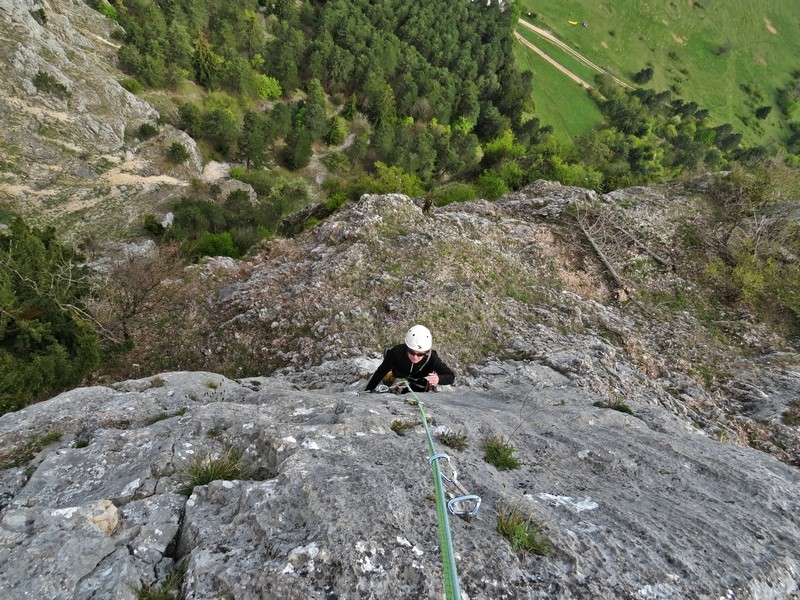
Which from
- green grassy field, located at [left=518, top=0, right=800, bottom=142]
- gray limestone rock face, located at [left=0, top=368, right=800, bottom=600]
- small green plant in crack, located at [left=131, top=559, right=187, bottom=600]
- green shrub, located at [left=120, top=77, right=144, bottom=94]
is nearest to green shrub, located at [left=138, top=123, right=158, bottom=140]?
green shrub, located at [left=120, top=77, right=144, bottom=94]

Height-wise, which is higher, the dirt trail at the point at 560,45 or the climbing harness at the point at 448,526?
the dirt trail at the point at 560,45

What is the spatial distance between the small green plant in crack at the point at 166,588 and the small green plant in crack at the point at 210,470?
125 cm

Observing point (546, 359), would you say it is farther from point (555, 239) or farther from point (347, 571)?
point (347, 571)

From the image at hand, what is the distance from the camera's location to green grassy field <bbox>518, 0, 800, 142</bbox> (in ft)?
380

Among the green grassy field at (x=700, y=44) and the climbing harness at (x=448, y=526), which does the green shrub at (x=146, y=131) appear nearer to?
the climbing harness at (x=448, y=526)

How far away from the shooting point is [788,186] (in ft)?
74.5

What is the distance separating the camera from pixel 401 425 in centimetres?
705

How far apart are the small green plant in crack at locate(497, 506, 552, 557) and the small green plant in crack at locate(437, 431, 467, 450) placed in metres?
2.05

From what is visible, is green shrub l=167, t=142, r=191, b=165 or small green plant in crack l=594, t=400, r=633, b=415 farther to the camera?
green shrub l=167, t=142, r=191, b=165

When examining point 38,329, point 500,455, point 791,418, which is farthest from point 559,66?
point 500,455

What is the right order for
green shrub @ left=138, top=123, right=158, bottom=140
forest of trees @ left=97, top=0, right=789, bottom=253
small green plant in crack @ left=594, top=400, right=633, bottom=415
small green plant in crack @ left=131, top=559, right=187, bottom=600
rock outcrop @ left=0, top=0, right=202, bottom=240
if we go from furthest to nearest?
forest of trees @ left=97, top=0, right=789, bottom=253 → green shrub @ left=138, top=123, right=158, bottom=140 → rock outcrop @ left=0, top=0, right=202, bottom=240 → small green plant in crack @ left=594, top=400, right=633, bottom=415 → small green plant in crack @ left=131, top=559, right=187, bottom=600

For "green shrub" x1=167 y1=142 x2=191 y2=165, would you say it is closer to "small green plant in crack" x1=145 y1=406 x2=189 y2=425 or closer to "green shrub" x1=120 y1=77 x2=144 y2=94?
"green shrub" x1=120 y1=77 x2=144 y2=94

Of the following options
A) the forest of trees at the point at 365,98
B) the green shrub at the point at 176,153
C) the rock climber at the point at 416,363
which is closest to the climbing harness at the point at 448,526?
the rock climber at the point at 416,363

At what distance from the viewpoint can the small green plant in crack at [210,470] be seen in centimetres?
526
